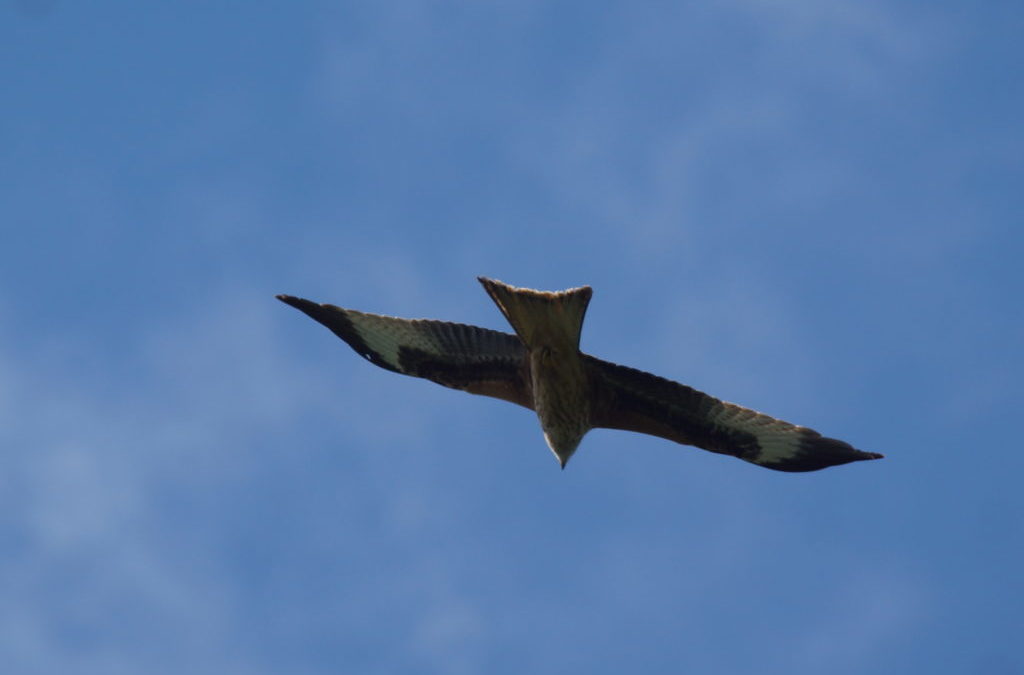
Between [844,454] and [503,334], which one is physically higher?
[503,334]

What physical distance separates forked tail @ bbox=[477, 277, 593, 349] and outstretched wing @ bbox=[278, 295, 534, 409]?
0.59 metres

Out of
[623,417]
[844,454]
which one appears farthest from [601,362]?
[844,454]

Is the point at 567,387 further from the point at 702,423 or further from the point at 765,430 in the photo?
the point at 765,430

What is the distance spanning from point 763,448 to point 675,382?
88 cm

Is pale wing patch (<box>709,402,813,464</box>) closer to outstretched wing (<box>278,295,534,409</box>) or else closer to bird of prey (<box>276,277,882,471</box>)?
bird of prey (<box>276,277,882,471</box>)

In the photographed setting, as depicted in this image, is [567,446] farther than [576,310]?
Yes

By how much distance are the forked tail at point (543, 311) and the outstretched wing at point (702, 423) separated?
0.53m

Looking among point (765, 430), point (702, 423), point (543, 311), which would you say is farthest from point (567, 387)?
point (765, 430)

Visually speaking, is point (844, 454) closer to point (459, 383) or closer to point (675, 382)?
point (675, 382)

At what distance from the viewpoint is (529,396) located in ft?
34.8

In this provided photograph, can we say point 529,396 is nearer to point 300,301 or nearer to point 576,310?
point 576,310

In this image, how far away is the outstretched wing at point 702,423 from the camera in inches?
410

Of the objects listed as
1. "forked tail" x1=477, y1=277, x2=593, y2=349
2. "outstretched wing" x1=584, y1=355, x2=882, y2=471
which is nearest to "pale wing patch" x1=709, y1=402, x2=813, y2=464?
"outstretched wing" x1=584, y1=355, x2=882, y2=471

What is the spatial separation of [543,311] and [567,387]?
2.56 ft
